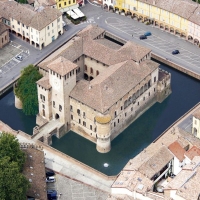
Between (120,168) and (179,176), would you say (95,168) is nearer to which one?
(120,168)

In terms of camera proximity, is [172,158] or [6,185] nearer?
[6,185]

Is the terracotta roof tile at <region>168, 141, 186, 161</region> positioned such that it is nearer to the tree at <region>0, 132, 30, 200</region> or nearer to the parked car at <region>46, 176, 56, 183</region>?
the parked car at <region>46, 176, 56, 183</region>

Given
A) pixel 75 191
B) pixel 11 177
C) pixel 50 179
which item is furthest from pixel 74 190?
pixel 11 177

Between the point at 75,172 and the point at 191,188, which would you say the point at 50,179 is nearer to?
the point at 75,172

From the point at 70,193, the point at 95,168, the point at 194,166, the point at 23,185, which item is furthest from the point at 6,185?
the point at 194,166

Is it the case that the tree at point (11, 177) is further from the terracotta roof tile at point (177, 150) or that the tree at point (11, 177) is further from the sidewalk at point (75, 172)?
the terracotta roof tile at point (177, 150)

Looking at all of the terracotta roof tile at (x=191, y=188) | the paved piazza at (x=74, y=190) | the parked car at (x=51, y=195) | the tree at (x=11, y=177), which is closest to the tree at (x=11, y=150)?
the tree at (x=11, y=177)
